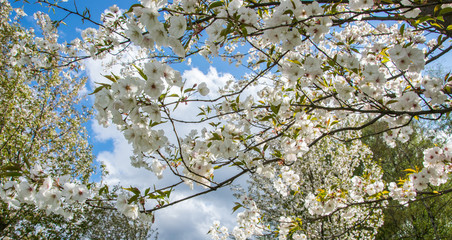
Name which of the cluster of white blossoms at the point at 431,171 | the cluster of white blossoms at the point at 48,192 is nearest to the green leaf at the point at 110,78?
the cluster of white blossoms at the point at 48,192

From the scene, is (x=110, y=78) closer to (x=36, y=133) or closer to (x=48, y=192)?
(x=48, y=192)

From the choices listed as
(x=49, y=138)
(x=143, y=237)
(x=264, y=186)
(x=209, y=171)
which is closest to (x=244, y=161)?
(x=209, y=171)

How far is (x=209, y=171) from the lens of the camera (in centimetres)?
184

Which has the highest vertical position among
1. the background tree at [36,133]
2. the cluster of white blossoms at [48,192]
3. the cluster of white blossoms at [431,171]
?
the background tree at [36,133]

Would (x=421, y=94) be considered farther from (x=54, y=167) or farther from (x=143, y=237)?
Result: (x=143, y=237)

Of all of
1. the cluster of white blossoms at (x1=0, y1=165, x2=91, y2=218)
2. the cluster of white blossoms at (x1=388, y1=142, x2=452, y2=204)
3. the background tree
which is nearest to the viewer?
the cluster of white blossoms at (x1=0, y1=165, x2=91, y2=218)

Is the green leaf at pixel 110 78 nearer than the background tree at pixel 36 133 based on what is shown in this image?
Yes

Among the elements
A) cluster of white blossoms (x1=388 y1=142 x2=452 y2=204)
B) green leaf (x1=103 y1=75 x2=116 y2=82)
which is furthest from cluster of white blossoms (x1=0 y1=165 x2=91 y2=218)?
cluster of white blossoms (x1=388 y1=142 x2=452 y2=204)

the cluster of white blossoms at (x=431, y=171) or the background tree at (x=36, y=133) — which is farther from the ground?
the background tree at (x=36, y=133)

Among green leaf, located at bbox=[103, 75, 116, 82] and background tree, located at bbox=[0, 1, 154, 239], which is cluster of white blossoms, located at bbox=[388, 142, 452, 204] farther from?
background tree, located at bbox=[0, 1, 154, 239]

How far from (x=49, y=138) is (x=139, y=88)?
853 cm

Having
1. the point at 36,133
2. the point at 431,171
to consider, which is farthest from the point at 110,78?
the point at 36,133

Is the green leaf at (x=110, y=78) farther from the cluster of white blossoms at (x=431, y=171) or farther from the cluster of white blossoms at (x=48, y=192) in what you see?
the cluster of white blossoms at (x=431, y=171)

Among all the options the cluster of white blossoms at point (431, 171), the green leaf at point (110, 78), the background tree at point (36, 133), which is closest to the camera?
the green leaf at point (110, 78)
